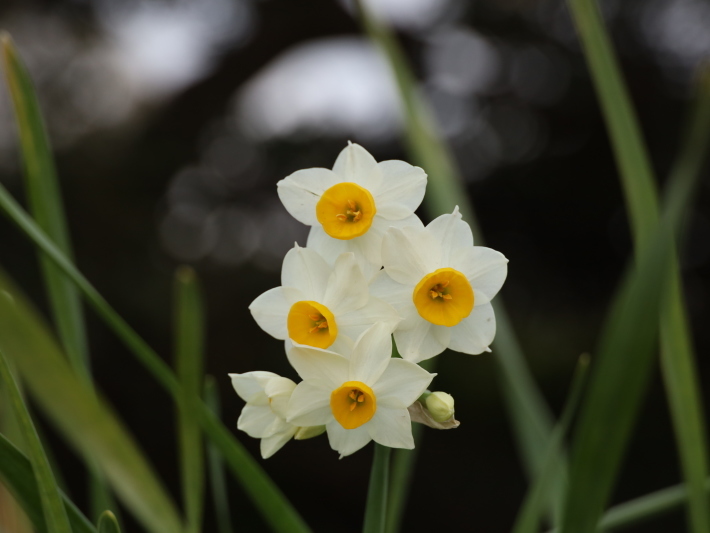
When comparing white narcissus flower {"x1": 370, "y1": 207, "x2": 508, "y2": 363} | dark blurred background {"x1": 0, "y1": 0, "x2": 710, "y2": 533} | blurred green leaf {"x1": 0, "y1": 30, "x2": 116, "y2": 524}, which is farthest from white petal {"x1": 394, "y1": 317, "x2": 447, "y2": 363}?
dark blurred background {"x1": 0, "y1": 0, "x2": 710, "y2": 533}

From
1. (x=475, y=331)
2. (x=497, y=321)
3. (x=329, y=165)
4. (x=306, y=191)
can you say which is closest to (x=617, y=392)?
(x=475, y=331)

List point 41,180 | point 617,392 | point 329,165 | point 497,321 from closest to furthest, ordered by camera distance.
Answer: point 617,392 → point 41,180 → point 497,321 → point 329,165

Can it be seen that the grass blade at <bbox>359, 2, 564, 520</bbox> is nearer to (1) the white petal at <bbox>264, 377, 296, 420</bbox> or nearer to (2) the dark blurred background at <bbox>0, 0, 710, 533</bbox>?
(1) the white petal at <bbox>264, 377, 296, 420</bbox>

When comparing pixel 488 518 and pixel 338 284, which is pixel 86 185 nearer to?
pixel 488 518

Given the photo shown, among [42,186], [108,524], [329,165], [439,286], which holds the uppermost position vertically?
[329,165]

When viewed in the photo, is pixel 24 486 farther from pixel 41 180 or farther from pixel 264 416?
pixel 41 180

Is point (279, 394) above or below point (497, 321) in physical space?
below

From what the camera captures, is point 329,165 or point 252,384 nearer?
point 252,384
